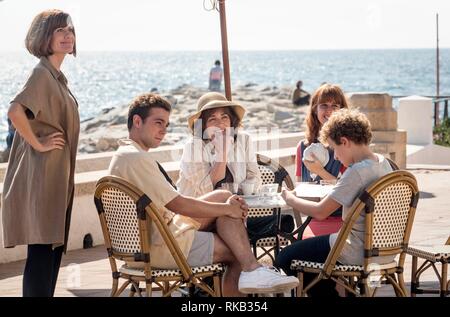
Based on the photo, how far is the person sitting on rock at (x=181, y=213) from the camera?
5023 mm

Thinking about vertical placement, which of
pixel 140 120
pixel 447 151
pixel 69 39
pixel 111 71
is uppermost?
pixel 69 39

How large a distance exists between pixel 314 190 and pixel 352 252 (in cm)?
53

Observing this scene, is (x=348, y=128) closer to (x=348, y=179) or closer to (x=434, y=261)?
(x=348, y=179)

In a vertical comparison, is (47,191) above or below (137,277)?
above

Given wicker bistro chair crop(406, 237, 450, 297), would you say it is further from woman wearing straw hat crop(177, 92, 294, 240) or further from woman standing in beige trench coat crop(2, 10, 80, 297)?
woman standing in beige trench coat crop(2, 10, 80, 297)

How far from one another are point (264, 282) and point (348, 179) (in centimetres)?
62

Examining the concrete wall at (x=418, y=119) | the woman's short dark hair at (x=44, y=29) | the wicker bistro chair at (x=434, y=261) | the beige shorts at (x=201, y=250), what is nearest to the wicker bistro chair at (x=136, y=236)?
the beige shorts at (x=201, y=250)

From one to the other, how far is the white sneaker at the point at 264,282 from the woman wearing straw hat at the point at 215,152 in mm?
760

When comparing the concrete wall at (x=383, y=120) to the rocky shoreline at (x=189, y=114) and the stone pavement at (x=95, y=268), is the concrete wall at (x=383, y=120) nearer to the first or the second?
the stone pavement at (x=95, y=268)

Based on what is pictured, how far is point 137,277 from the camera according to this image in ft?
16.6

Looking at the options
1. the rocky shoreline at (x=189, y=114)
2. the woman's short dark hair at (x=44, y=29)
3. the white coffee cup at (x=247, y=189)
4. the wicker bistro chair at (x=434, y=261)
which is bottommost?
the rocky shoreline at (x=189, y=114)

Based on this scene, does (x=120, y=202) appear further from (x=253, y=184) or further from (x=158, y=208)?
(x=253, y=184)

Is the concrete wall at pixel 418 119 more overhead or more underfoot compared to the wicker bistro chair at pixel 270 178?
more underfoot

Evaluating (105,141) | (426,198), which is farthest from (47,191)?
(105,141)
